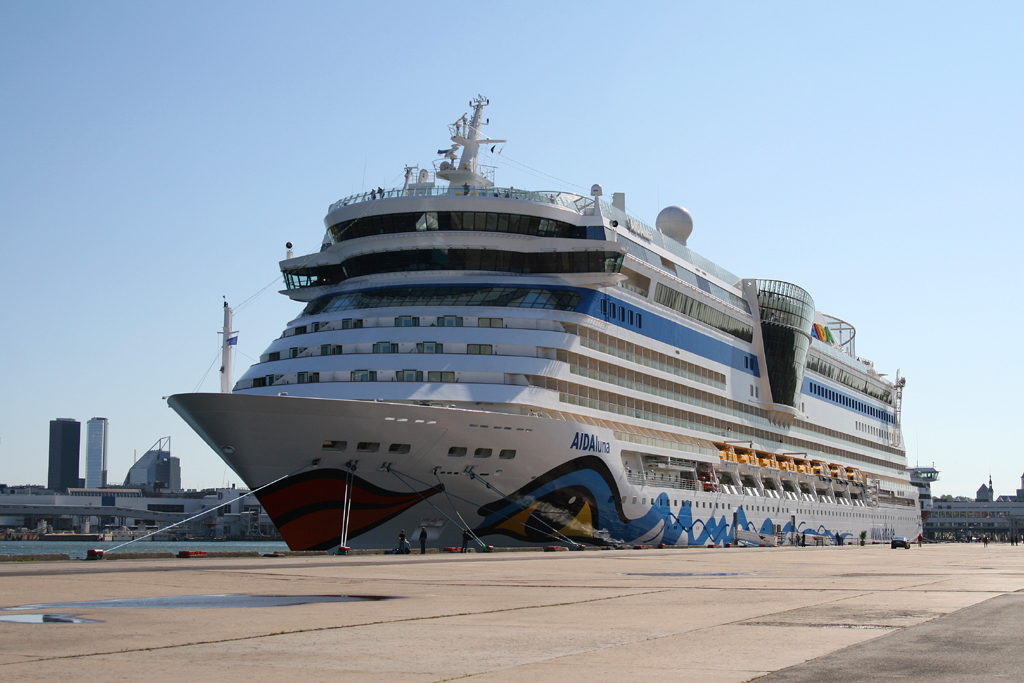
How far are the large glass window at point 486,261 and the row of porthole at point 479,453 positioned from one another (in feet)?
28.2

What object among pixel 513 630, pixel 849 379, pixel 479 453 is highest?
pixel 849 379

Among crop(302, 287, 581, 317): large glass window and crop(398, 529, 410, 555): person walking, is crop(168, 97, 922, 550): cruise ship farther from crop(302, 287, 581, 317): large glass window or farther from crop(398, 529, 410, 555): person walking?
crop(398, 529, 410, 555): person walking

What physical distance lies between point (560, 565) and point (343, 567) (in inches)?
190

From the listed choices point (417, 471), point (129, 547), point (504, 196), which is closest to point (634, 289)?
point (504, 196)

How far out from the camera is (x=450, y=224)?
118 ft

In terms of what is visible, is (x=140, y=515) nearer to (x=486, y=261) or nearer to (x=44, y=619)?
(x=486, y=261)

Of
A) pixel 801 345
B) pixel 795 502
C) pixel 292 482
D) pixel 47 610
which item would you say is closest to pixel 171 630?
pixel 47 610

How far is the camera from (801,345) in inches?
2248

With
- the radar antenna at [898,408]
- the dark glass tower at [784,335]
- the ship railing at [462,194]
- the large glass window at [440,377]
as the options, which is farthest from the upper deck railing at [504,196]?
the radar antenna at [898,408]

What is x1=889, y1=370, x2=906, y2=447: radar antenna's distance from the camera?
3263 inches

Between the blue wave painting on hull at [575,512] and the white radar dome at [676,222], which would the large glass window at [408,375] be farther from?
the white radar dome at [676,222]

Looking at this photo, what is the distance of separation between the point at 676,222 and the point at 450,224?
22.9 metres

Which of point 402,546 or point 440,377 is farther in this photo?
point 440,377

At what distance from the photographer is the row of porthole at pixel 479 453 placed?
28.9m
